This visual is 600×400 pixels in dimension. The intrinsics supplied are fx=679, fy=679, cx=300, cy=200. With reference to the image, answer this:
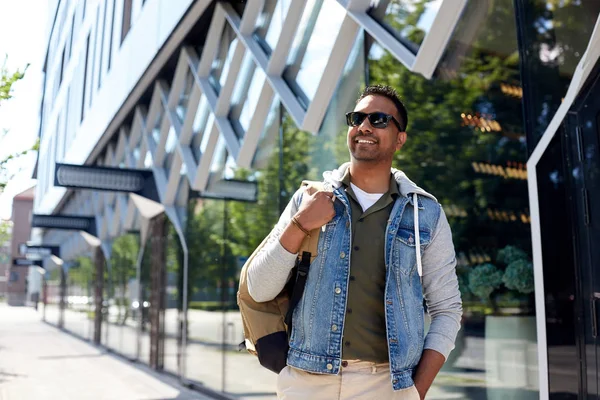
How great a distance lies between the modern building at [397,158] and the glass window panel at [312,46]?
0.03 meters

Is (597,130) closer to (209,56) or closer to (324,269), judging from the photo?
(324,269)

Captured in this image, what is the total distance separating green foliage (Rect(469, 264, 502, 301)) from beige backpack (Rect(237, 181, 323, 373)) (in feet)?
9.68

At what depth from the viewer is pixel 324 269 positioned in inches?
80.7

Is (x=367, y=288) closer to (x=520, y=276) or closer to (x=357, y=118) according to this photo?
(x=357, y=118)

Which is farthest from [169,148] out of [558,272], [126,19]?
[558,272]

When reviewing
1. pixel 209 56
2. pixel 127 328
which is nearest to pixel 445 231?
pixel 209 56

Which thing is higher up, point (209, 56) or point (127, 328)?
point (209, 56)

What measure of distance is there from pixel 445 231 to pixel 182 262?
10.0 m

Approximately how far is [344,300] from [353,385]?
0.82ft

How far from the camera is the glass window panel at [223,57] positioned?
9.80 m

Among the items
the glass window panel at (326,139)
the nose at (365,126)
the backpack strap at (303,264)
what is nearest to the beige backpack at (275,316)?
the backpack strap at (303,264)

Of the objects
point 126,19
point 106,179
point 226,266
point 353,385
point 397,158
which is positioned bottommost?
point 353,385

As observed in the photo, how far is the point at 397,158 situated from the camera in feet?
18.1

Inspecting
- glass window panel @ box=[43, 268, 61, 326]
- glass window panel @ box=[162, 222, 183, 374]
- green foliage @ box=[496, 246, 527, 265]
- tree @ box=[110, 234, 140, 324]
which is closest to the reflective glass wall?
tree @ box=[110, 234, 140, 324]
